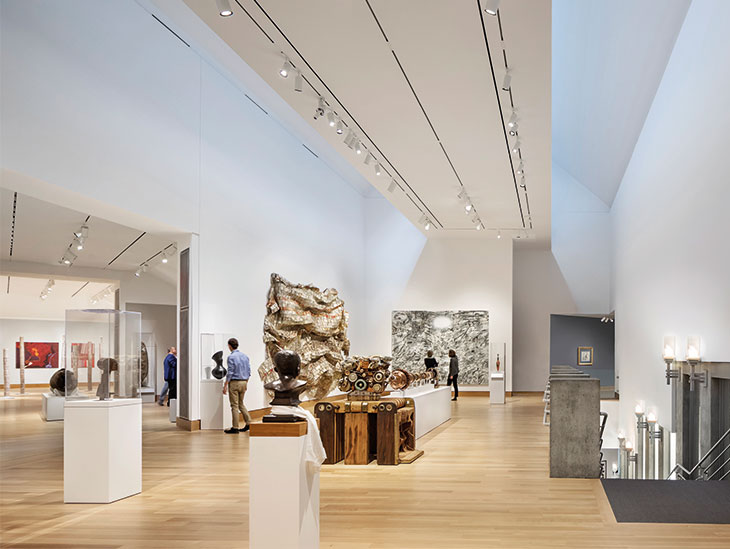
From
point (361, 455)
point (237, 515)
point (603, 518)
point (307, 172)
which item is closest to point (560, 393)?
point (603, 518)

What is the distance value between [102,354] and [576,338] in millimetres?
20593

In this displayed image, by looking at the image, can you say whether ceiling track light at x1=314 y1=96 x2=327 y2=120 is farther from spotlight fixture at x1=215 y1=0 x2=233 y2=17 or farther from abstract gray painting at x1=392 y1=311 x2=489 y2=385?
abstract gray painting at x1=392 y1=311 x2=489 y2=385

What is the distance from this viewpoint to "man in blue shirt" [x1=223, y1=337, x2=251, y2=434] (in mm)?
12031

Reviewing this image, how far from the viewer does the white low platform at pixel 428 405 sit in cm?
1160

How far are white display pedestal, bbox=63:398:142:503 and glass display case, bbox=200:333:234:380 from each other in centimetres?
564

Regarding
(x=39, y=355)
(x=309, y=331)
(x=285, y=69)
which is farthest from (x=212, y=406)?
(x=39, y=355)

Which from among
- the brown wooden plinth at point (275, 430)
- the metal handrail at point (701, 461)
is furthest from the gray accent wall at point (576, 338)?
the brown wooden plinth at point (275, 430)

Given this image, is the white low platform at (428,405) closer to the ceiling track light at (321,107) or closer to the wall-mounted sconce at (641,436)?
the wall-mounted sconce at (641,436)

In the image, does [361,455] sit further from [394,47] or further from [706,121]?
[706,121]

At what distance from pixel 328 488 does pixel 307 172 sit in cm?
1253

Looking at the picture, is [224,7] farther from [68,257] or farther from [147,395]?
[147,395]

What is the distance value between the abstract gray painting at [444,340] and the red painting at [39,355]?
14.0 m

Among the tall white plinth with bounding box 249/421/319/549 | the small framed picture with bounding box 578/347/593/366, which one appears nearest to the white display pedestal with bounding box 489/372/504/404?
the small framed picture with bounding box 578/347/593/366

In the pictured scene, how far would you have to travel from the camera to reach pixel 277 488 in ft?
15.1
